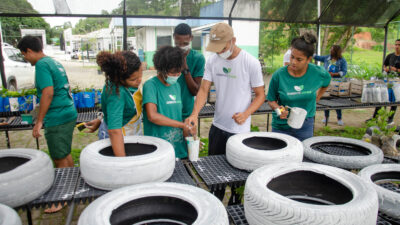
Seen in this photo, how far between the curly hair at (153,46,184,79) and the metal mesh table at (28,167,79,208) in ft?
2.90

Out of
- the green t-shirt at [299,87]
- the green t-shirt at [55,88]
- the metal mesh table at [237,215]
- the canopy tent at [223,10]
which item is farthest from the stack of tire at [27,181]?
the canopy tent at [223,10]

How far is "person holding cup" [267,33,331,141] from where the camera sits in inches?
88.1

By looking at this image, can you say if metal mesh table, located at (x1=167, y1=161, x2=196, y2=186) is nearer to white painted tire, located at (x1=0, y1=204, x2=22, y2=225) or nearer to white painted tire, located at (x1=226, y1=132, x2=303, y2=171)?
white painted tire, located at (x1=226, y1=132, x2=303, y2=171)

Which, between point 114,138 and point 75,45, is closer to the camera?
point 114,138

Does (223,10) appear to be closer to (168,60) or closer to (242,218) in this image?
(168,60)

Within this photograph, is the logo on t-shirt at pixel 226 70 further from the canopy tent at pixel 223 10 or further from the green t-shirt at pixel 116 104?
the canopy tent at pixel 223 10

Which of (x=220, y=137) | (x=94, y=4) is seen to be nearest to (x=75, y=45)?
(x=94, y=4)

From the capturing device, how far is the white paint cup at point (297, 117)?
2182 mm

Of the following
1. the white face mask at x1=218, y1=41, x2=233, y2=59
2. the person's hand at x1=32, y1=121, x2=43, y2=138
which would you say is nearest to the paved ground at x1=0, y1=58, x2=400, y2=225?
the person's hand at x1=32, y1=121, x2=43, y2=138

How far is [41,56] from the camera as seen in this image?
2.65 metres

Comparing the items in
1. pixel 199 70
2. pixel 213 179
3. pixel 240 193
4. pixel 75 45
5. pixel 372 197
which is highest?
pixel 75 45

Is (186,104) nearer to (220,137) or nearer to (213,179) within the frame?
(220,137)

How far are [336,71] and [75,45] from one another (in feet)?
177

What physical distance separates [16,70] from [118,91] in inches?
310
